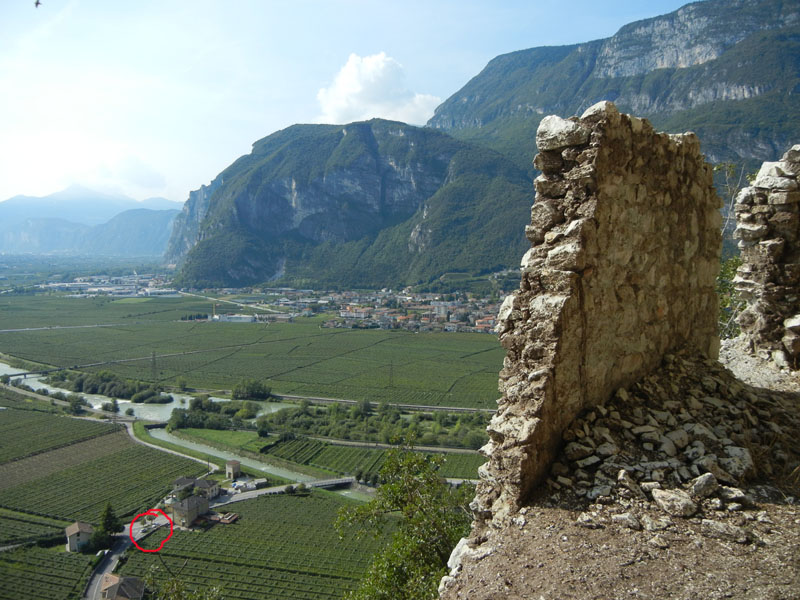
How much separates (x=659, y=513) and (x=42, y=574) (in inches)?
1231

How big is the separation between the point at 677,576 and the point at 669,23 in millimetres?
203929

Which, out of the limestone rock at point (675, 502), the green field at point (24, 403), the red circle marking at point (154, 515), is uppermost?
the limestone rock at point (675, 502)

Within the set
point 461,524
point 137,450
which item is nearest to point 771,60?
point 137,450

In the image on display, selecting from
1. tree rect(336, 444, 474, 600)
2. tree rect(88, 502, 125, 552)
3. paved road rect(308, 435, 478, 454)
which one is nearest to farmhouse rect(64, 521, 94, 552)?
tree rect(88, 502, 125, 552)

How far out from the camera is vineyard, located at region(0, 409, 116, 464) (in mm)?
43531

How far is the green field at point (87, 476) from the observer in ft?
113

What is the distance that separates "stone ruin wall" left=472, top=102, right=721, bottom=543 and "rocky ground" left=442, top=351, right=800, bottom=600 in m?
0.33

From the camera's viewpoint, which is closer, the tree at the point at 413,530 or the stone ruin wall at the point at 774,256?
the tree at the point at 413,530

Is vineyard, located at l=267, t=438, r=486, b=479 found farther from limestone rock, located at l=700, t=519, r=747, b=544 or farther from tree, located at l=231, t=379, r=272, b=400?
limestone rock, located at l=700, t=519, r=747, b=544

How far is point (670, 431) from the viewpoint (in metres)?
5.96

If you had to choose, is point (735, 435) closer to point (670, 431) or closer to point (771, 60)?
point (670, 431)

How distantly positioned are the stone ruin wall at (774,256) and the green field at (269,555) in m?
20.0

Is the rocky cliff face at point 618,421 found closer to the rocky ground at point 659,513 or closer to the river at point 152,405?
the rocky ground at point 659,513

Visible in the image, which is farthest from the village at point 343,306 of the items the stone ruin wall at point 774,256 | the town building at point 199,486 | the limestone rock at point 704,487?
the limestone rock at point 704,487
